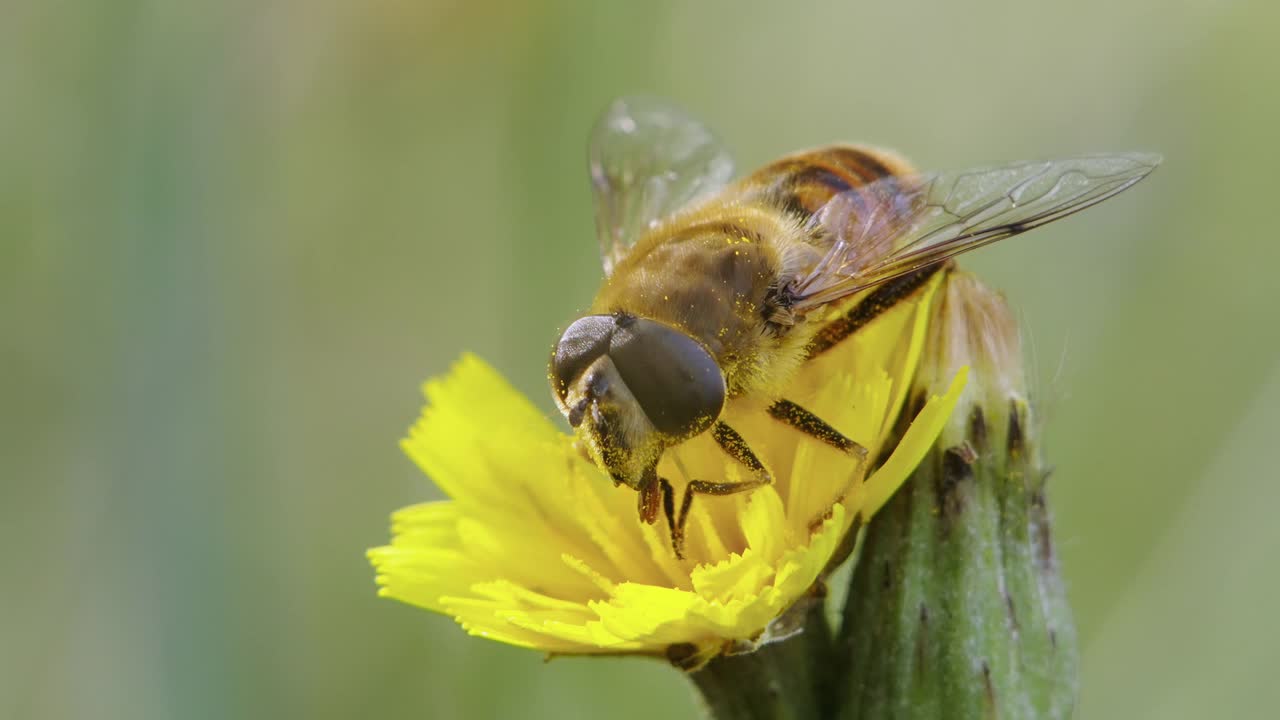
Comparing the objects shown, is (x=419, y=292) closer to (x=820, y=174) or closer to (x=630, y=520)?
(x=820, y=174)

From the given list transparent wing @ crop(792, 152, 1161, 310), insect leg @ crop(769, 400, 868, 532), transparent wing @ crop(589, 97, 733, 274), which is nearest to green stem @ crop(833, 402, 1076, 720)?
insect leg @ crop(769, 400, 868, 532)

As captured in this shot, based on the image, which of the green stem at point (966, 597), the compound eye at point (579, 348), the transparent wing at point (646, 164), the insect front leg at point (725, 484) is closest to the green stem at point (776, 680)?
the green stem at point (966, 597)

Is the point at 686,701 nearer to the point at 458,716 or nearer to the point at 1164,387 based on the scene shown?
the point at 458,716

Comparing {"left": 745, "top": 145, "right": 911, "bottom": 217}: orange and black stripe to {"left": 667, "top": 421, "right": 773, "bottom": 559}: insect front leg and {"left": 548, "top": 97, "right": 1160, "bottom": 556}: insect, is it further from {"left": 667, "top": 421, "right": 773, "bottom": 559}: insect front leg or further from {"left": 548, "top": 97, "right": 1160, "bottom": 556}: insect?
{"left": 667, "top": 421, "right": 773, "bottom": 559}: insect front leg

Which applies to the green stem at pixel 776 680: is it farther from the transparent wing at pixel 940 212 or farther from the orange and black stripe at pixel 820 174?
the orange and black stripe at pixel 820 174

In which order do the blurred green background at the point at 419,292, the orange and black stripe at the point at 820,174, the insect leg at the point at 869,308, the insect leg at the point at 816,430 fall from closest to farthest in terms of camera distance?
1. the insect leg at the point at 816,430
2. the insect leg at the point at 869,308
3. the orange and black stripe at the point at 820,174
4. the blurred green background at the point at 419,292

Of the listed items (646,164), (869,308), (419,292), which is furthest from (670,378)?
(419,292)

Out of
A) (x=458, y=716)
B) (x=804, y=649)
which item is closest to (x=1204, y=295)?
(x=804, y=649)
